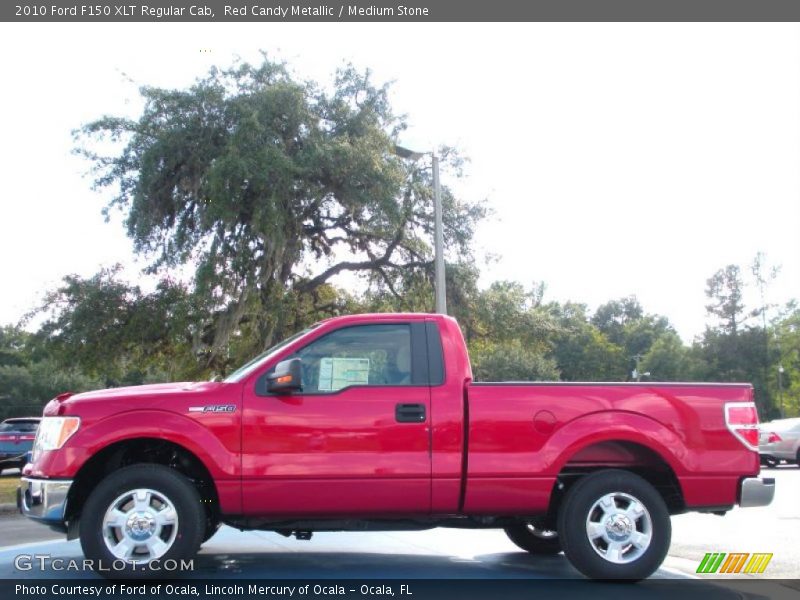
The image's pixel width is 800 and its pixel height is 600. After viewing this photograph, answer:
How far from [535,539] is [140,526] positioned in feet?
12.0

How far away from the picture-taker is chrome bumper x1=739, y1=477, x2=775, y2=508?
20.0 ft

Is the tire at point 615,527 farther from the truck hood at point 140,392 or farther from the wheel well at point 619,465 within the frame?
the truck hood at point 140,392

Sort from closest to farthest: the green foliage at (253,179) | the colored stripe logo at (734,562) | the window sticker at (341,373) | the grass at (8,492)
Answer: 1. the window sticker at (341,373)
2. the colored stripe logo at (734,562)
3. the grass at (8,492)
4. the green foliage at (253,179)

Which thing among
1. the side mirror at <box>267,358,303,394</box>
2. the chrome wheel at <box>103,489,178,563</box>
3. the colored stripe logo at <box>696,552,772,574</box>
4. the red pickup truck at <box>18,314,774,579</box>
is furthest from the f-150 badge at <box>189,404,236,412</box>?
the colored stripe logo at <box>696,552,772,574</box>

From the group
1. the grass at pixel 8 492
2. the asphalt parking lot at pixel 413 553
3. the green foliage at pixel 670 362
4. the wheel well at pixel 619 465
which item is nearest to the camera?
the wheel well at pixel 619 465

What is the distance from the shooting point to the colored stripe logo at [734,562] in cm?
688

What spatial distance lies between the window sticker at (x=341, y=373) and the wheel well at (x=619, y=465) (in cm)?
173

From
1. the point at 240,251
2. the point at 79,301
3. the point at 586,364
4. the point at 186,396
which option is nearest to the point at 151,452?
the point at 186,396

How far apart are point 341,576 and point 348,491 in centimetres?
80

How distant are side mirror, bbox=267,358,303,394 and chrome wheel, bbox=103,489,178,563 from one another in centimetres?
110

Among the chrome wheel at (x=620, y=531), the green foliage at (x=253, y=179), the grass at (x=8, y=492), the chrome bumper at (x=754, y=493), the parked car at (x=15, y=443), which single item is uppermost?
the green foliage at (x=253, y=179)

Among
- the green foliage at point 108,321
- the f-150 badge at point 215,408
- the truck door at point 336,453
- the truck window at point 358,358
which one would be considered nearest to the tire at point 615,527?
the truck door at point 336,453

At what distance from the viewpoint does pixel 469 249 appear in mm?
21844

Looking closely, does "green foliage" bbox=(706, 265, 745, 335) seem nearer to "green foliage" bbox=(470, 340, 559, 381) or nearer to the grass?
"green foliage" bbox=(470, 340, 559, 381)
